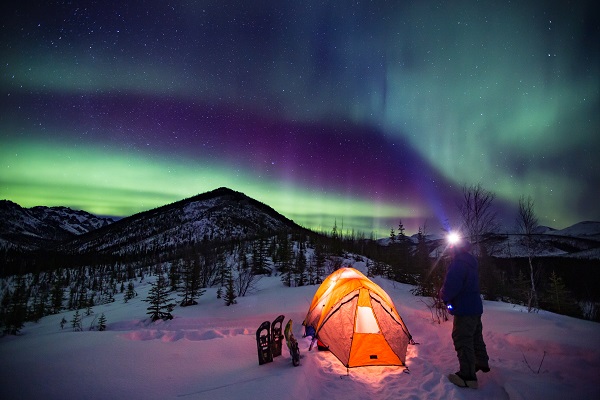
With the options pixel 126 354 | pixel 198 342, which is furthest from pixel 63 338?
pixel 198 342

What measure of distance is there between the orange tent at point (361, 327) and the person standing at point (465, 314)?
69.5 inches

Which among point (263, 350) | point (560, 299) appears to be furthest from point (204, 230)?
point (263, 350)

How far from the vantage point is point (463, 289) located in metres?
6.03

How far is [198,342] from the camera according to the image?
7.75m

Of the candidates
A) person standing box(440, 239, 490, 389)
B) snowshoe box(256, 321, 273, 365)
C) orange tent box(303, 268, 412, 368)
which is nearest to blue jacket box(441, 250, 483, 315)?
person standing box(440, 239, 490, 389)

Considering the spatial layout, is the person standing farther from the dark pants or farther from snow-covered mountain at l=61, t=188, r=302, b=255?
snow-covered mountain at l=61, t=188, r=302, b=255

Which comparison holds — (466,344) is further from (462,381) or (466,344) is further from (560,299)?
(560,299)

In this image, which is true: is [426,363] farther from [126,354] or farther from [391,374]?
[126,354]

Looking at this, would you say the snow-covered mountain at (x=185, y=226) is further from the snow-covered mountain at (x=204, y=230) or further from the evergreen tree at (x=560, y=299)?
the evergreen tree at (x=560, y=299)

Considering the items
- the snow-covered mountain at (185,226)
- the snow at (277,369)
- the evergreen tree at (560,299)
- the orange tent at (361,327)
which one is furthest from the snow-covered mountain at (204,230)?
the snow at (277,369)

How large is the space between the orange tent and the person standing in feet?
5.79

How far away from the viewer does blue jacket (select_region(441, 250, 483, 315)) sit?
19.5 ft

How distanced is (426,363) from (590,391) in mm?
3249

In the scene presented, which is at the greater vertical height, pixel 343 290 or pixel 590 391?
pixel 343 290
